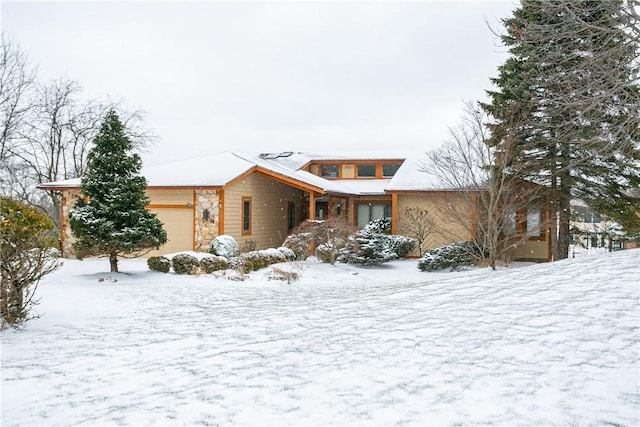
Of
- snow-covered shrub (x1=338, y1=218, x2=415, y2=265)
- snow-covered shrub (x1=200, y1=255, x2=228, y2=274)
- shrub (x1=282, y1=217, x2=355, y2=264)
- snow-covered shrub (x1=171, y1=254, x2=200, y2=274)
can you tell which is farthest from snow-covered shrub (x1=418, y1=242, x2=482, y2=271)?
snow-covered shrub (x1=171, y1=254, x2=200, y2=274)

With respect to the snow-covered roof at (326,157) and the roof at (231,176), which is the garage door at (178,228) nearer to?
the roof at (231,176)

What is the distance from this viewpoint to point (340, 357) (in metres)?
5.37

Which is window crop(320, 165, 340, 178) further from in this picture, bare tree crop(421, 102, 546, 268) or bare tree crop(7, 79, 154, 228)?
bare tree crop(7, 79, 154, 228)

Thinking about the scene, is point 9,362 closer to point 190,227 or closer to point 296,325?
point 296,325

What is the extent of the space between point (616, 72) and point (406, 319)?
480 centimetres

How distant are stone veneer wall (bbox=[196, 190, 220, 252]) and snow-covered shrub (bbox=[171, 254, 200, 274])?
3834 mm

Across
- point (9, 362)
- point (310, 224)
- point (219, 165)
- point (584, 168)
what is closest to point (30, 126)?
point (219, 165)

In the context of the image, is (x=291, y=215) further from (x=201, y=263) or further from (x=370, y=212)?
(x=201, y=263)

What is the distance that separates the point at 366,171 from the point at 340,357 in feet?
69.9

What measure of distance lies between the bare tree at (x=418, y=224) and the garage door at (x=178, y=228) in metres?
8.51

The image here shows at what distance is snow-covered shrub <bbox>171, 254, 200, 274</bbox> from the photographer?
1262 cm

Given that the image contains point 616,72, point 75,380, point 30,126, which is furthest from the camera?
point 30,126

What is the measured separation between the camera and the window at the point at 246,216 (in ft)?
59.2

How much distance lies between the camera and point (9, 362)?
526 centimetres
